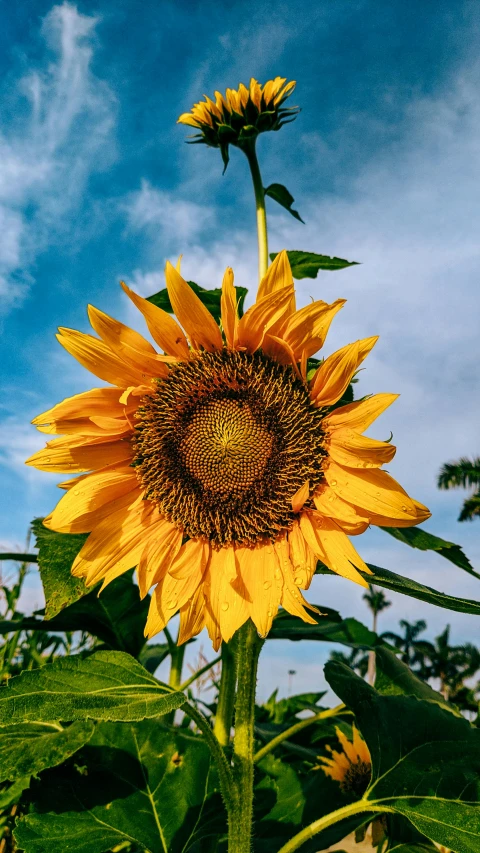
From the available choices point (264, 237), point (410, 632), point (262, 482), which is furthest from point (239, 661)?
point (410, 632)

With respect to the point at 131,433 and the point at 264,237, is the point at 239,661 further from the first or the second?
the point at 264,237

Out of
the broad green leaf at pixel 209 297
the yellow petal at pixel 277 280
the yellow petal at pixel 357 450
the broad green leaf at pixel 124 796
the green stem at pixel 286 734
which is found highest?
the broad green leaf at pixel 209 297

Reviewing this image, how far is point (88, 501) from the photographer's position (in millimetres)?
1608

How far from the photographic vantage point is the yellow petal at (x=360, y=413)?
4.74 ft

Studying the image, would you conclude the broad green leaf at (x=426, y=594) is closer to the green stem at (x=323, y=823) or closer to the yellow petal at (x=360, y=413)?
the yellow petal at (x=360, y=413)

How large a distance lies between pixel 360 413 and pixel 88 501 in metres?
0.68

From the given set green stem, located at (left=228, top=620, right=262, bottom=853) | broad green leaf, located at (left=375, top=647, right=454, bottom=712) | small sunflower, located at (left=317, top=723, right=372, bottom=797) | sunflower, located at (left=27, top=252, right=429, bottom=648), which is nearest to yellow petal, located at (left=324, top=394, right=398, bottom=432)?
sunflower, located at (left=27, top=252, right=429, bottom=648)

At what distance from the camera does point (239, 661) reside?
4.85 ft

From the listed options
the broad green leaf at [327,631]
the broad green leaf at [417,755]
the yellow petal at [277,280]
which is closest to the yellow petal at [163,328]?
the yellow petal at [277,280]

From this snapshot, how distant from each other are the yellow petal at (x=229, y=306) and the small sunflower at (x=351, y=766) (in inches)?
61.5

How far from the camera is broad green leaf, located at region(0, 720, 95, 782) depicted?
135cm

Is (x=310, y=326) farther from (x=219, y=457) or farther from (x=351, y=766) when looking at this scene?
(x=351, y=766)

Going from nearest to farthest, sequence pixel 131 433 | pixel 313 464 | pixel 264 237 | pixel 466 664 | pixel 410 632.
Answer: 1. pixel 313 464
2. pixel 131 433
3. pixel 264 237
4. pixel 466 664
5. pixel 410 632

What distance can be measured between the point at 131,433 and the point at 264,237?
0.79 meters
